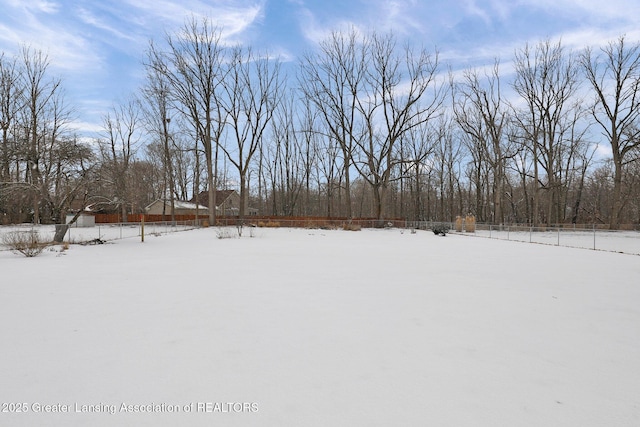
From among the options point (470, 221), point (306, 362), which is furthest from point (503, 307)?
point (470, 221)

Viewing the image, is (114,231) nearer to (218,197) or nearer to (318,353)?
(318,353)

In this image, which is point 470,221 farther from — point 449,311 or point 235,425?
point 235,425

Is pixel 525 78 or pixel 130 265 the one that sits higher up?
pixel 525 78

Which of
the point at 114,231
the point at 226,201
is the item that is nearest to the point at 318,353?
the point at 114,231

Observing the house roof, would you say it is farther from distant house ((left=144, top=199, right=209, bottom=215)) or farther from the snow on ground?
the snow on ground

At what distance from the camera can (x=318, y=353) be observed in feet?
10.8

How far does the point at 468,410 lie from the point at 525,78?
138ft

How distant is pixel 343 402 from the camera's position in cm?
244

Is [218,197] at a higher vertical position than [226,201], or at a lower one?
higher

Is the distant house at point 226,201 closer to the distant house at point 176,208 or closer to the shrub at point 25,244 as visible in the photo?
the distant house at point 176,208

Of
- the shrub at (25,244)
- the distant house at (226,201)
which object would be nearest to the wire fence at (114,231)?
the shrub at (25,244)

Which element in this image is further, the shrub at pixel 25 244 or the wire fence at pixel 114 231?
the wire fence at pixel 114 231

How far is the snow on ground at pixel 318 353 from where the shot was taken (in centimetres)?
236

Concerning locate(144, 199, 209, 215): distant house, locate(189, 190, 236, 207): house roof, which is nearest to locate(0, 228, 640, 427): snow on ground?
locate(144, 199, 209, 215): distant house
